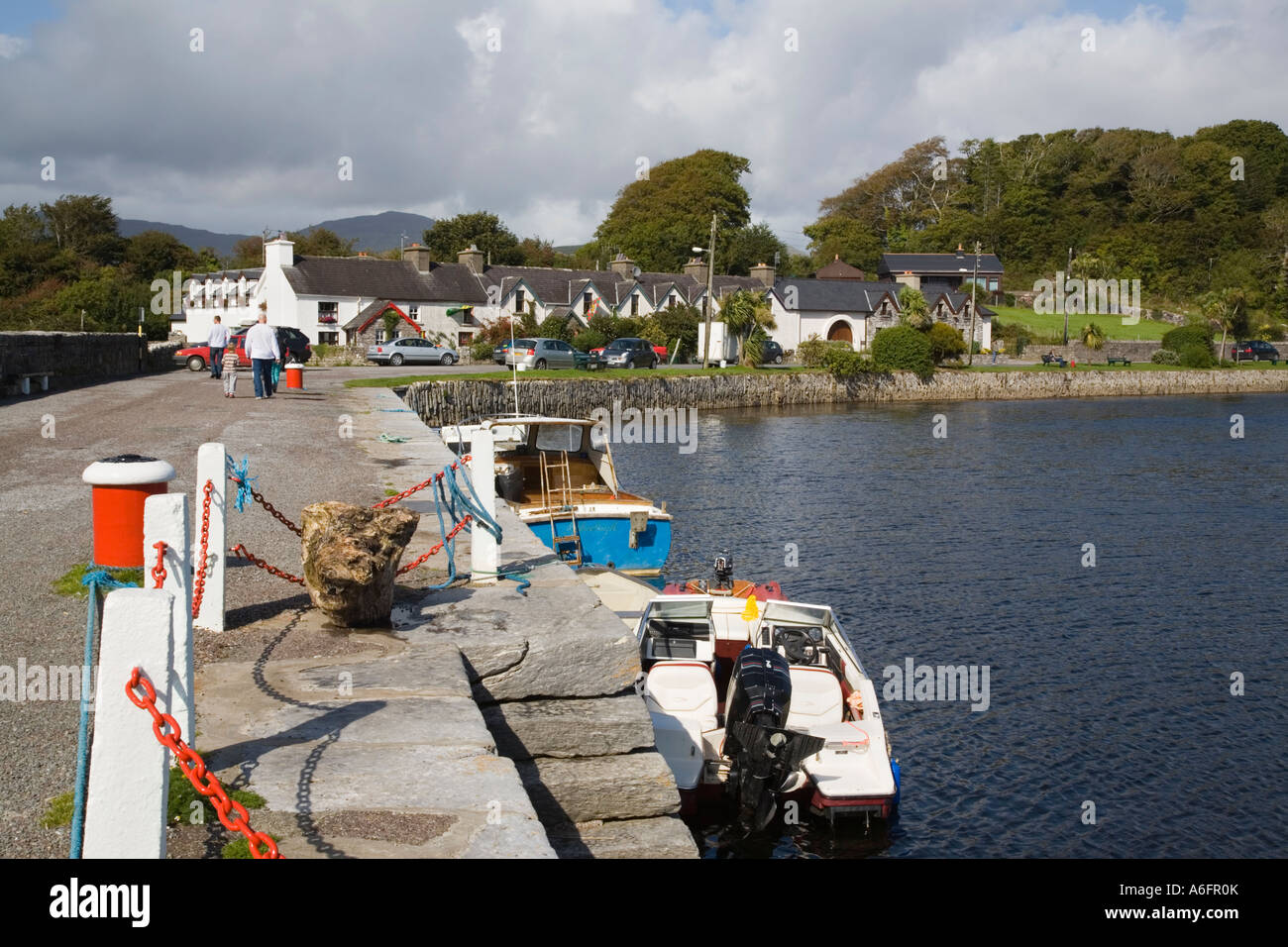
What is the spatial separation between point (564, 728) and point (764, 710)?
12.9 feet

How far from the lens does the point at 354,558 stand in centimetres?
783

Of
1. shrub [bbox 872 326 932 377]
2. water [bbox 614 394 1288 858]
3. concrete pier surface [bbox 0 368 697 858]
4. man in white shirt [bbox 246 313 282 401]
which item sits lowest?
water [bbox 614 394 1288 858]

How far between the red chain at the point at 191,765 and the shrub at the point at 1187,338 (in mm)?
92390

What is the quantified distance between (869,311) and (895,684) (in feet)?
224

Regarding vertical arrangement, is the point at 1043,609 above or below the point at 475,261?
below

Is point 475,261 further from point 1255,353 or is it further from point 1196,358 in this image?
point 1255,353

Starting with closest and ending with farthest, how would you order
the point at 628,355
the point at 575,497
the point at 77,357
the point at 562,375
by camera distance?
the point at 575,497
the point at 77,357
the point at 562,375
the point at 628,355

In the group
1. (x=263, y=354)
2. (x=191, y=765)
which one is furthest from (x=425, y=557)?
(x=263, y=354)

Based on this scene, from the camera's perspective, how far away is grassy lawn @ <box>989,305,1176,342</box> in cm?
A: 9475

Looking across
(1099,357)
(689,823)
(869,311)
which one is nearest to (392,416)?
(689,823)

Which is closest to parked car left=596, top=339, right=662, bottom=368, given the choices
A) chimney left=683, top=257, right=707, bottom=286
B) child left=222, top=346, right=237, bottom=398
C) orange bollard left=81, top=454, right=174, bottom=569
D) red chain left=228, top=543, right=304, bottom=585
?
chimney left=683, top=257, right=707, bottom=286

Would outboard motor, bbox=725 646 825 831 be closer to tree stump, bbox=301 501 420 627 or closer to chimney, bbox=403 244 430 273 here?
tree stump, bbox=301 501 420 627

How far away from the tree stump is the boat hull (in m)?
12.1

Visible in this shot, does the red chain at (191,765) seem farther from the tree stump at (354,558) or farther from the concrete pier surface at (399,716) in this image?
the tree stump at (354,558)
